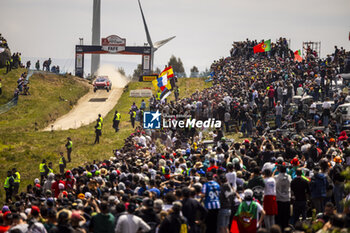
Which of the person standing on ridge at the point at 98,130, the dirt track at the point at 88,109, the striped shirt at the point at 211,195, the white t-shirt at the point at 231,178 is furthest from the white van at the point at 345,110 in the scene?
the dirt track at the point at 88,109

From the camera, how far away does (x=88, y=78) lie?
67.2m

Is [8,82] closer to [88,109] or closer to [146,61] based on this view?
[88,109]

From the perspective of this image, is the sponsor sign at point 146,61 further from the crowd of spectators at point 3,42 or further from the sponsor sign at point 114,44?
the crowd of spectators at point 3,42

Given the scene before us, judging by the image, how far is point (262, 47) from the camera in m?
47.5

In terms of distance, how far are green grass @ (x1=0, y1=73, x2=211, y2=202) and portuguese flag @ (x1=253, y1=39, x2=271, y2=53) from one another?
10.1 meters

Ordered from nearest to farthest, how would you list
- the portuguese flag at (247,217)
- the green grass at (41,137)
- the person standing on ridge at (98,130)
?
the portuguese flag at (247,217) → the green grass at (41,137) → the person standing on ridge at (98,130)

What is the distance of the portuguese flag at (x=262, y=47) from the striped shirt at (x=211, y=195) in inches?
1455

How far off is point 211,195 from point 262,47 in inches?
1480

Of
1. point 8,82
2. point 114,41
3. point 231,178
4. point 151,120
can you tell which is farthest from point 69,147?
point 114,41

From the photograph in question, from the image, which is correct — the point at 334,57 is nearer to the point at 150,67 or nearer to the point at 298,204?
the point at 298,204

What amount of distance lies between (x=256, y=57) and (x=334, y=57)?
1085 centimetres

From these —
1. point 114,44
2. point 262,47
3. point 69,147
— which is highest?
point 114,44

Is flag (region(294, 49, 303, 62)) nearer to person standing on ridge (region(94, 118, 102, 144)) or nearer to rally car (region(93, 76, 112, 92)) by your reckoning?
person standing on ridge (region(94, 118, 102, 144))

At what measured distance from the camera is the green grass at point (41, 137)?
31.6 metres
